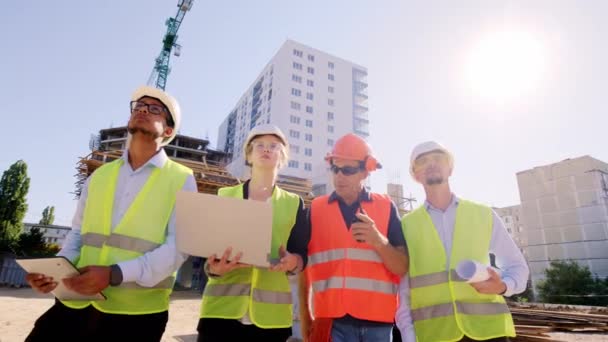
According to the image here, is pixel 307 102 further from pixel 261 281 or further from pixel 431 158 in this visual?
pixel 261 281

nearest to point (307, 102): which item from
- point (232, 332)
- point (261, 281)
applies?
point (261, 281)

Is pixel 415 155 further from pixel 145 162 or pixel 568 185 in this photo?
pixel 568 185

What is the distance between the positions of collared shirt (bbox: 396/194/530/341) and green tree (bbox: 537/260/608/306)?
3303cm

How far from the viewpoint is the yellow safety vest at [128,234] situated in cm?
199

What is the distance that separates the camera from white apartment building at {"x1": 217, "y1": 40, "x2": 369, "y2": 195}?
168 ft

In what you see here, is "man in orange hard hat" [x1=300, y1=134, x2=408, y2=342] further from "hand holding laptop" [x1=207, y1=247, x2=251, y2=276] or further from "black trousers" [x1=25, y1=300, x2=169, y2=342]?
"black trousers" [x1=25, y1=300, x2=169, y2=342]

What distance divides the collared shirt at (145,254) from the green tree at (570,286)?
114ft

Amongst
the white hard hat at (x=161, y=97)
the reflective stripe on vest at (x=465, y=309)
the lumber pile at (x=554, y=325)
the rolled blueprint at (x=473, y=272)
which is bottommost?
the lumber pile at (x=554, y=325)

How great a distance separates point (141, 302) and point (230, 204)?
2.62ft

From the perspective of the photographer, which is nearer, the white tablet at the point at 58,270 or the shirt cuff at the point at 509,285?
the white tablet at the point at 58,270

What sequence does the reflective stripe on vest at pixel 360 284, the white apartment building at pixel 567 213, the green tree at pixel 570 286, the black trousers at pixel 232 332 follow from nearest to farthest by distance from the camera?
the black trousers at pixel 232 332, the reflective stripe on vest at pixel 360 284, the green tree at pixel 570 286, the white apartment building at pixel 567 213

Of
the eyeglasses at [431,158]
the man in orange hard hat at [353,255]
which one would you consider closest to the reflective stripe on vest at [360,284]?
the man in orange hard hat at [353,255]

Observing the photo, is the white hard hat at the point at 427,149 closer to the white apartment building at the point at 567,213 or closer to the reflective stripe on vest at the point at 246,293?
the reflective stripe on vest at the point at 246,293

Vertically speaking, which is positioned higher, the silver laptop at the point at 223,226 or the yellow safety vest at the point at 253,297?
the silver laptop at the point at 223,226
